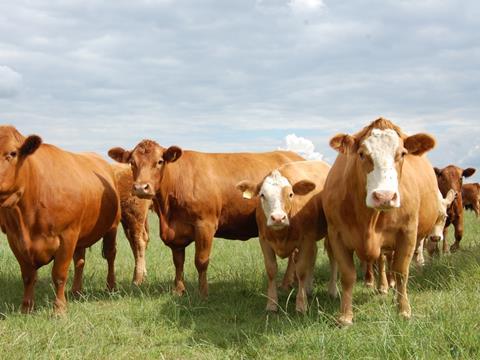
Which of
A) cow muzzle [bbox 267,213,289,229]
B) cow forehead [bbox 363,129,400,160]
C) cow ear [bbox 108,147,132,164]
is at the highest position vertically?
cow forehead [bbox 363,129,400,160]

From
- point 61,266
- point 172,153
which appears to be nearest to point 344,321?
point 61,266

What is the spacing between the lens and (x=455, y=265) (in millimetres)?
7453

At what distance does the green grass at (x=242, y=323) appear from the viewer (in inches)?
167

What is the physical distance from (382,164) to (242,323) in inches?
102

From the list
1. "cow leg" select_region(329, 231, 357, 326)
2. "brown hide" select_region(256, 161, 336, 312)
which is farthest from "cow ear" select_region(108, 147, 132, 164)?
"cow leg" select_region(329, 231, 357, 326)

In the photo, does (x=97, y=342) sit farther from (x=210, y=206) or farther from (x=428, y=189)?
(x=428, y=189)

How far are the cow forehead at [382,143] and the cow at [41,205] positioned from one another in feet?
11.6

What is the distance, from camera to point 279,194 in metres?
6.41

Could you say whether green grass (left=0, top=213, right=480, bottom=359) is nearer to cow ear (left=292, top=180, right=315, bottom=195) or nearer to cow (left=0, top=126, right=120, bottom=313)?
cow (left=0, top=126, right=120, bottom=313)

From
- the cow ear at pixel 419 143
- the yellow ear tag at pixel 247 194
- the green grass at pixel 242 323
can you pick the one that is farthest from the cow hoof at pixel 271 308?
the cow ear at pixel 419 143

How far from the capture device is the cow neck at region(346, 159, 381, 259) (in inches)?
209

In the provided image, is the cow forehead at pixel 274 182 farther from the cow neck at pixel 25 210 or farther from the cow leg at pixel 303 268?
the cow neck at pixel 25 210

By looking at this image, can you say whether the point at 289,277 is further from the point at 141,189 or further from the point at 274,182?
the point at 141,189

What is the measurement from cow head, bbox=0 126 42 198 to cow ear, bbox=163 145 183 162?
2.01 m
